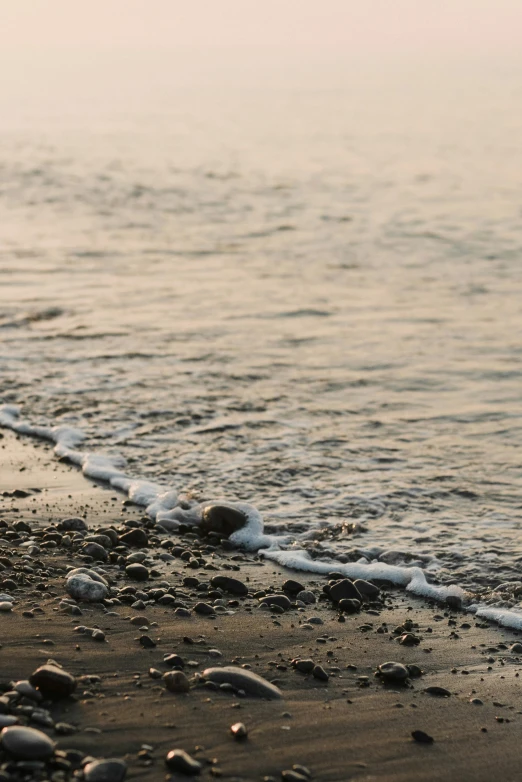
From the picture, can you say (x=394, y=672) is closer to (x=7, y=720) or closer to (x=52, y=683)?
(x=52, y=683)

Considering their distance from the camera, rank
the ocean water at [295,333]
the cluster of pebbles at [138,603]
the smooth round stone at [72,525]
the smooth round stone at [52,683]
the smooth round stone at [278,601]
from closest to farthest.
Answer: the cluster of pebbles at [138,603] < the smooth round stone at [52,683] < the smooth round stone at [278,601] < the smooth round stone at [72,525] < the ocean water at [295,333]

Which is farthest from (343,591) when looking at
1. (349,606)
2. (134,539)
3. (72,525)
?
(72,525)

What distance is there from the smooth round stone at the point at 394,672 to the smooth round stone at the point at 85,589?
1598 mm

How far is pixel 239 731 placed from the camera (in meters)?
4.14

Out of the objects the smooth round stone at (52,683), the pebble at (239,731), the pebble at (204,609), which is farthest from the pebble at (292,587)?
the smooth round stone at (52,683)

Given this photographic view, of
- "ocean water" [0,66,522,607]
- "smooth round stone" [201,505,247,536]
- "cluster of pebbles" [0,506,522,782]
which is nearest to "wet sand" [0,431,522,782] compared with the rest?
"cluster of pebbles" [0,506,522,782]

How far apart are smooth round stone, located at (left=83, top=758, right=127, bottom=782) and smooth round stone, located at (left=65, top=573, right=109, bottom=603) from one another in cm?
182

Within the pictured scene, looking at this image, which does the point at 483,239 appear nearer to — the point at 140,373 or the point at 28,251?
the point at 28,251

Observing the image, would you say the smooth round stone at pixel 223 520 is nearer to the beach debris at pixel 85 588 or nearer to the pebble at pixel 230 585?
the pebble at pixel 230 585

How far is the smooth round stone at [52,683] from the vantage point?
4.21m

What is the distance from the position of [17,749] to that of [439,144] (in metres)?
31.6

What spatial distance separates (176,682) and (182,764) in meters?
0.68

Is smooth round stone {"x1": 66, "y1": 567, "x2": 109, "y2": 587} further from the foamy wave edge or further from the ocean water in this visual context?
the ocean water

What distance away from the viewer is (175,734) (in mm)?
4078
